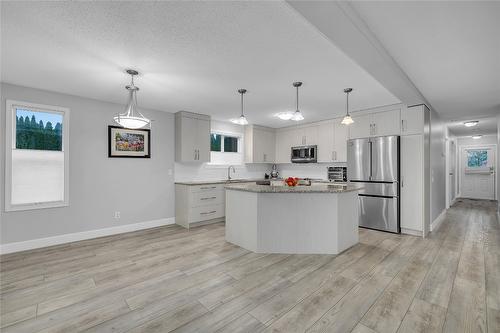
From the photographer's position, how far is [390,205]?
14.0 feet

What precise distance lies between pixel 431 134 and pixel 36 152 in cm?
679

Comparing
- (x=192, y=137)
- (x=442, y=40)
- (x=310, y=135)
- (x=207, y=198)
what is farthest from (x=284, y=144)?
(x=442, y=40)

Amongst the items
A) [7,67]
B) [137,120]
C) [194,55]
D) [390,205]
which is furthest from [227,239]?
[7,67]

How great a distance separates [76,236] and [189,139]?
8.39 ft

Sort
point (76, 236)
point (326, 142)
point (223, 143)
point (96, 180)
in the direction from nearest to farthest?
point (76, 236) → point (96, 180) → point (326, 142) → point (223, 143)

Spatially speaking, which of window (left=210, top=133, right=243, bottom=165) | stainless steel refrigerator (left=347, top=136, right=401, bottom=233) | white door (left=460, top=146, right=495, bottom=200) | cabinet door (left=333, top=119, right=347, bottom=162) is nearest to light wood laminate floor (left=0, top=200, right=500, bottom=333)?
stainless steel refrigerator (left=347, top=136, right=401, bottom=233)

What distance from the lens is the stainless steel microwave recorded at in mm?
5695

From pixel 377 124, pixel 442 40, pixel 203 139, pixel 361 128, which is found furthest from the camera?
pixel 203 139

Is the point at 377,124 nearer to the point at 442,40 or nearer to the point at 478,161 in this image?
the point at 442,40

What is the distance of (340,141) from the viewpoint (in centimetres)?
526

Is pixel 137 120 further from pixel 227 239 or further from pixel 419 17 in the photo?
pixel 419 17

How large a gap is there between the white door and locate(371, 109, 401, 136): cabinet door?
693 cm

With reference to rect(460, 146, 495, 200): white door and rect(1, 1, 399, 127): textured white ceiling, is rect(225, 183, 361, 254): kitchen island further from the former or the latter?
rect(460, 146, 495, 200): white door

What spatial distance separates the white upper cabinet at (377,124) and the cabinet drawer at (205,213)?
317 cm
